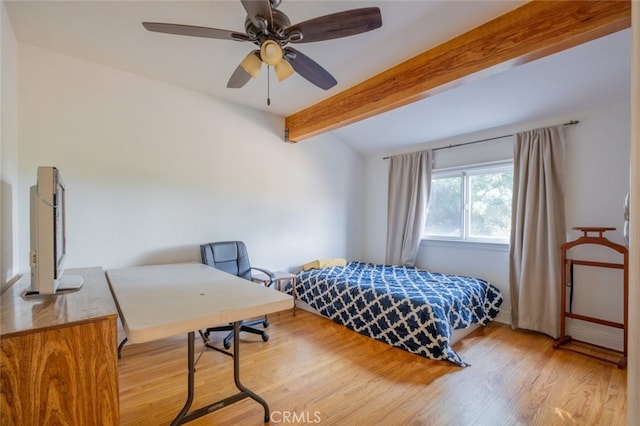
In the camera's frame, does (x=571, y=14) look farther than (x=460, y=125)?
No

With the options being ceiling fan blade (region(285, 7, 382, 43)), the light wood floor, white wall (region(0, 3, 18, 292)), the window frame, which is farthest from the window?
white wall (region(0, 3, 18, 292))

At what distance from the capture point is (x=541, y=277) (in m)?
2.98

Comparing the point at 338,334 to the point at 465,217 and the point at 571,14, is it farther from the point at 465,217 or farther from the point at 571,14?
the point at 571,14

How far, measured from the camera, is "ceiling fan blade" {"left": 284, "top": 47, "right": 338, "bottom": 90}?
175 cm

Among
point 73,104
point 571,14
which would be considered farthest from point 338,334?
point 73,104

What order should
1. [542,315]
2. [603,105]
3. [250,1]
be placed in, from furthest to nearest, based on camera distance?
[542,315], [603,105], [250,1]

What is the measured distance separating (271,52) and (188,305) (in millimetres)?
1454

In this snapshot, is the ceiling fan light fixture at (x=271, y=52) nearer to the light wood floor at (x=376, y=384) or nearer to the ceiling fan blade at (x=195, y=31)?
the ceiling fan blade at (x=195, y=31)

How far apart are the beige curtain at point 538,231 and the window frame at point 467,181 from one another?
0.25m

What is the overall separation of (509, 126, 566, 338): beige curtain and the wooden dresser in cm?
359

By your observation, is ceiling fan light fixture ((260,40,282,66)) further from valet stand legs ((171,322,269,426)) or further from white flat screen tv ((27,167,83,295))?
valet stand legs ((171,322,269,426))

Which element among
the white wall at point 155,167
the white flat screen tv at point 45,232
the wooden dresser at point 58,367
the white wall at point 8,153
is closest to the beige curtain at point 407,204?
the white wall at point 155,167

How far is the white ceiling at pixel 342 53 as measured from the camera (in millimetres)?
1847

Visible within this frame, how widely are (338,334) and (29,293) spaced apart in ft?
7.96
